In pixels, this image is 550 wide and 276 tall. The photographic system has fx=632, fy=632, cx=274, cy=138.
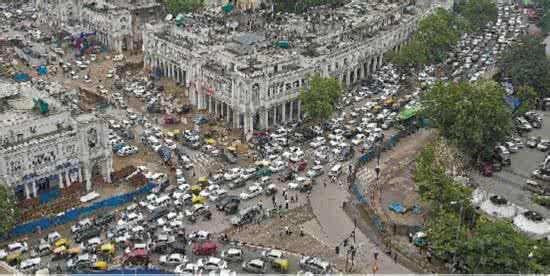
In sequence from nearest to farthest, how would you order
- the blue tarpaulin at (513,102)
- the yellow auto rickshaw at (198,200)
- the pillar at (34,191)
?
the pillar at (34,191) < the yellow auto rickshaw at (198,200) < the blue tarpaulin at (513,102)

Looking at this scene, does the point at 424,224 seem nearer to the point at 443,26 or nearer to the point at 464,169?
the point at 464,169

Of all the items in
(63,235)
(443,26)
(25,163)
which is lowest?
(63,235)

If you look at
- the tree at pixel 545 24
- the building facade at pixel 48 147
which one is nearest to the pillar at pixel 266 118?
the building facade at pixel 48 147

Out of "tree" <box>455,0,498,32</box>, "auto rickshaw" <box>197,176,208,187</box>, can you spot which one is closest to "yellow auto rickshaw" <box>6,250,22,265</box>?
"auto rickshaw" <box>197,176,208,187</box>

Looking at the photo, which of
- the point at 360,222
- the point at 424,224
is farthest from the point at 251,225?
A: the point at 424,224

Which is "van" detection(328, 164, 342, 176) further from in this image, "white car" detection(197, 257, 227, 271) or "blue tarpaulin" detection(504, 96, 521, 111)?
"blue tarpaulin" detection(504, 96, 521, 111)

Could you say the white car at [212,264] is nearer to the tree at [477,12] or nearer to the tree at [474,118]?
the tree at [474,118]
